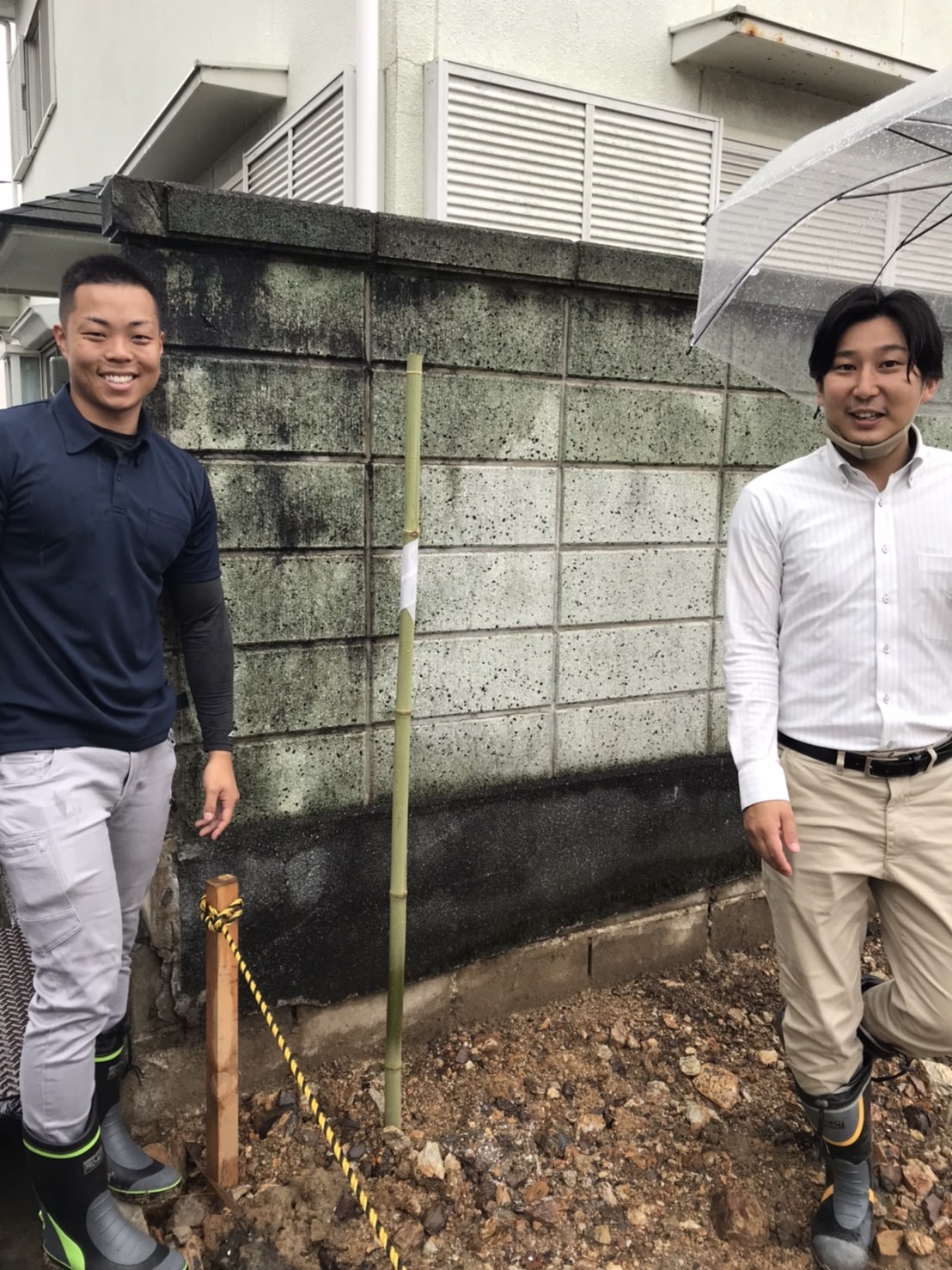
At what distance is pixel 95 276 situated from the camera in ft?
7.21

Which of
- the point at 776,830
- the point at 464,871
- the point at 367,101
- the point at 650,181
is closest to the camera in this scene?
the point at 776,830

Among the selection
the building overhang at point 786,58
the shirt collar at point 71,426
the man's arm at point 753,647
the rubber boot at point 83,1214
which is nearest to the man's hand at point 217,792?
the rubber boot at point 83,1214

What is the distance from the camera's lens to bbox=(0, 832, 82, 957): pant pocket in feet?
6.98

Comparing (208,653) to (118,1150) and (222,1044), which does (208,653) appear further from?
(118,1150)

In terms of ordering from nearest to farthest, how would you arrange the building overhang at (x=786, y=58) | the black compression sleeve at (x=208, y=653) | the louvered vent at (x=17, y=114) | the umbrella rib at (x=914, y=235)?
the black compression sleeve at (x=208, y=653) < the umbrella rib at (x=914, y=235) < the building overhang at (x=786, y=58) < the louvered vent at (x=17, y=114)

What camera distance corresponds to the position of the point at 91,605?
7.21 feet

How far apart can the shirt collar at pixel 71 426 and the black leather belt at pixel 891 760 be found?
191 centimetres

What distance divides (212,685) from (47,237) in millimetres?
3968

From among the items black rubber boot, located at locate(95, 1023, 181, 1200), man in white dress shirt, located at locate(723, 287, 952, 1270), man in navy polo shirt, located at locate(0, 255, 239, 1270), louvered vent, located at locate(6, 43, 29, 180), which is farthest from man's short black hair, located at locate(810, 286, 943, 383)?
louvered vent, located at locate(6, 43, 29, 180)

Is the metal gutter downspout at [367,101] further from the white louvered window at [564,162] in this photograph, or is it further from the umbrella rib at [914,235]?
the umbrella rib at [914,235]

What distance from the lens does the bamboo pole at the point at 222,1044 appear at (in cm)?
253

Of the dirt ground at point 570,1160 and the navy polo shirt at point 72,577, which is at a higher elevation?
the navy polo shirt at point 72,577

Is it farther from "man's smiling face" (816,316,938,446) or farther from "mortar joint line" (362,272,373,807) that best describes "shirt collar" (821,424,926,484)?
"mortar joint line" (362,272,373,807)

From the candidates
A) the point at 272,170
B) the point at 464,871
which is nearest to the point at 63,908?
the point at 464,871
